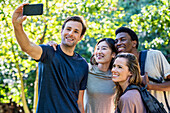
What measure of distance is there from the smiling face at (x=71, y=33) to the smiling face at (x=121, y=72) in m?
0.67

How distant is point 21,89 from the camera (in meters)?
8.69

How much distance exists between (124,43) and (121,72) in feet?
2.60

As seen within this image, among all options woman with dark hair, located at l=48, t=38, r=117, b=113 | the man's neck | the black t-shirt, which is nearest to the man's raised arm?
the black t-shirt

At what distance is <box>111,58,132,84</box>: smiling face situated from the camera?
3.28 metres

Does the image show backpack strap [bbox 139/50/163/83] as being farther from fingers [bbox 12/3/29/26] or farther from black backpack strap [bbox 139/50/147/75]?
fingers [bbox 12/3/29/26]

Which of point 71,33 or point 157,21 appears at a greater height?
point 157,21

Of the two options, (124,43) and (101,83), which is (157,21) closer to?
(124,43)

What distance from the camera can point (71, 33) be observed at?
3367 millimetres

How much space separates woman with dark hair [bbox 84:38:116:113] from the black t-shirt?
0.63m

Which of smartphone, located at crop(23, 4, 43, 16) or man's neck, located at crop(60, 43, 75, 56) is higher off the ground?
smartphone, located at crop(23, 4, 43, 16)

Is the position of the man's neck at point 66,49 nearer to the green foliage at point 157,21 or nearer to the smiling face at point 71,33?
the smiling face at point 71,33

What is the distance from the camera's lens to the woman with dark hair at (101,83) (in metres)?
3.79

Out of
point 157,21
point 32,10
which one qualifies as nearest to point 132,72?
point 32,10

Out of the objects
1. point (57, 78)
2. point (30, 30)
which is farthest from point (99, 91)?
point (30, 30)
